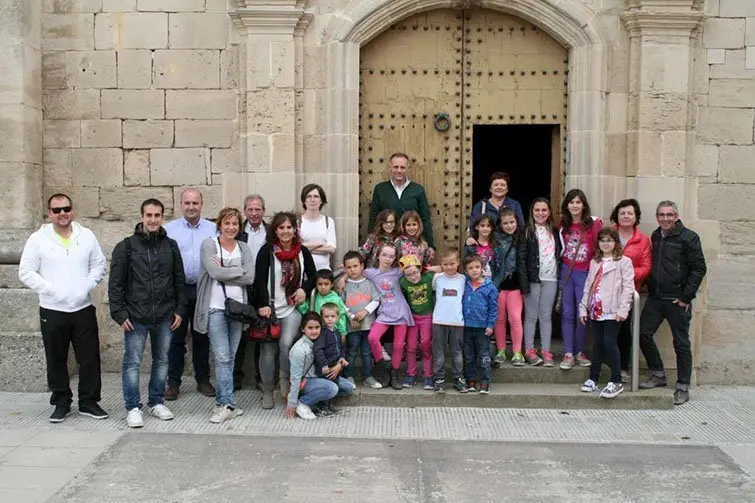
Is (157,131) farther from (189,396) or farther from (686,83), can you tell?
(686,83)

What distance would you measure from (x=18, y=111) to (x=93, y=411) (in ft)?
9.53

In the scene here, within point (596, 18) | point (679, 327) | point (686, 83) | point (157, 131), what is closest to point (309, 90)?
point (157, 131)

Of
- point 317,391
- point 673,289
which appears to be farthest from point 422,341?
point 673,289

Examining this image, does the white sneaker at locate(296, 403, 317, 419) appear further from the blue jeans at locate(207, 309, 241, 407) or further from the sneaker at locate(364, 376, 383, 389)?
the sneaker at locate(364, 376, 383, 389)

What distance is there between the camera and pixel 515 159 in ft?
37.7

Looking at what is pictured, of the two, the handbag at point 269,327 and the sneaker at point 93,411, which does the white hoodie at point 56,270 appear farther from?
the handbag at point 269,327

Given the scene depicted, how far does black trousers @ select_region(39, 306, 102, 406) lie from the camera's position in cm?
658

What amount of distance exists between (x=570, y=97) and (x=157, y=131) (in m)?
3.91

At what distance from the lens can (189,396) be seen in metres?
7.32

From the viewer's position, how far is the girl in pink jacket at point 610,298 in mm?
7008

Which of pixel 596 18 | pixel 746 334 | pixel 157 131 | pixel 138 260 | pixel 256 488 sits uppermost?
pixel 596 18

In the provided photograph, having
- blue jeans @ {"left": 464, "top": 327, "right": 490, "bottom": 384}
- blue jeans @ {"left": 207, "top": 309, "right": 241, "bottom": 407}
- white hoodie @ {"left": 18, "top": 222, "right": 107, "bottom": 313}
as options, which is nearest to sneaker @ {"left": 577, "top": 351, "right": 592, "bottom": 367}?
blue jeans @ {"left": 464, "top": 327, "right": 490, "bottom": 384}

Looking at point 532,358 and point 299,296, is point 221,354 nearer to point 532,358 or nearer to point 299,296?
point 299,296

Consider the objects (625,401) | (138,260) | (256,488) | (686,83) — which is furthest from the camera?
(686,83)
